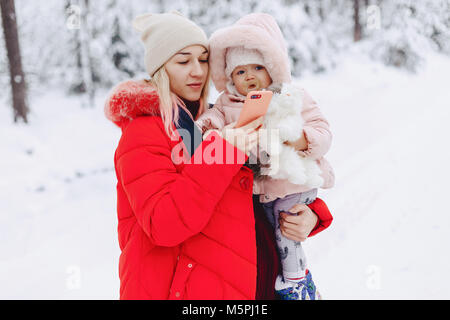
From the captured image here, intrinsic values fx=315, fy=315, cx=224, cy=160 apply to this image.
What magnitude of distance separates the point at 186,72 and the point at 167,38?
0.20m

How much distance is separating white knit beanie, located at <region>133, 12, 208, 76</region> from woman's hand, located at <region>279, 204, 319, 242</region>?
3.55 feet

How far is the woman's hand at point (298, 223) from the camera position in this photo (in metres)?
1.75

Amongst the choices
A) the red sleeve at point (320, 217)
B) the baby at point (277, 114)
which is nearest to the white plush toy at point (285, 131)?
the baby at point (277, 114)

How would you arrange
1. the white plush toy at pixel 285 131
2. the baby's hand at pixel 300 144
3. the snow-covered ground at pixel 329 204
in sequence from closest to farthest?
the white plush toy at pixel 285 131 < the baby's hand at pixel 300 144 < the snow-covered ground at pixel 329 204

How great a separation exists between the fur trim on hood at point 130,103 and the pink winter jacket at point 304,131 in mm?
289

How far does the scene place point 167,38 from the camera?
66.1 inches

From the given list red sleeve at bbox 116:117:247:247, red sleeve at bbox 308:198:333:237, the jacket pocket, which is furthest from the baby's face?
the jacket pocket

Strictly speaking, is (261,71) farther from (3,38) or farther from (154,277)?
(3,38)

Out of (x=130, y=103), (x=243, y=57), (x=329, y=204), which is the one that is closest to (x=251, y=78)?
(x=243, y=57)

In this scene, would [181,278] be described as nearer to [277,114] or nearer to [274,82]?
[277,114]

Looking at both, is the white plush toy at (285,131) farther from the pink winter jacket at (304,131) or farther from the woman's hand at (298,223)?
the woman's hand at (298,223)

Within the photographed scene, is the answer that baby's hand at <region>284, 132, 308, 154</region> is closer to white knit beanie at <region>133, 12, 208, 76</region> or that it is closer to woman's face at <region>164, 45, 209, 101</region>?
woman's face at <region>164, 45, 209, 101</region>
